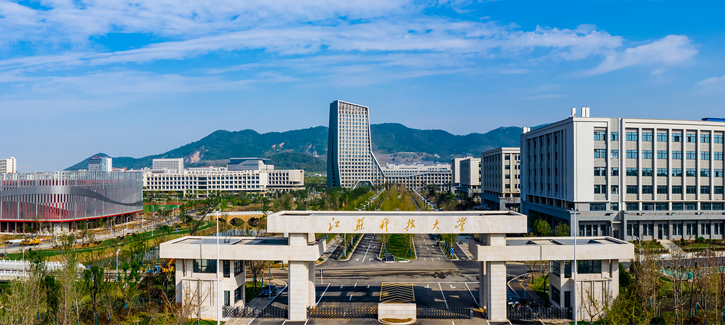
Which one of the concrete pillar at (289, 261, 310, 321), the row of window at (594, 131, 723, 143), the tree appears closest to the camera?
the concrete pillar at (289, 261, 310, 321)

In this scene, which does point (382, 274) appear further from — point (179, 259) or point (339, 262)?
point (179, 259)

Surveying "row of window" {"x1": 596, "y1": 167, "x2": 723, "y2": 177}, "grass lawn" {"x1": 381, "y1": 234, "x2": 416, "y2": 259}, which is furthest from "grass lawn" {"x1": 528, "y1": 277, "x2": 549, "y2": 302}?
"row of window" {"x1": 596, "y1": 167, "x2": 723, "y2": 177}

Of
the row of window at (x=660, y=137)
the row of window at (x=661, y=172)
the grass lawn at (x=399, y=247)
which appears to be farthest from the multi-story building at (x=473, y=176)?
the row of window at (x=660, y=137)

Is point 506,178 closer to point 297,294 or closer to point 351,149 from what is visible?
point 297,294

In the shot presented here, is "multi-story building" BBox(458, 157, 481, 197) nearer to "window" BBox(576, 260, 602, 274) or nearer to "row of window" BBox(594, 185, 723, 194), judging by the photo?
"row of window" BBox(594, 185, 723, 194)

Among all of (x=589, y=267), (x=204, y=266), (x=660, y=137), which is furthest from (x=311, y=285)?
(x=660, y=137)

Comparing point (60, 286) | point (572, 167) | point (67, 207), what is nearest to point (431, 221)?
point (60, 286)
